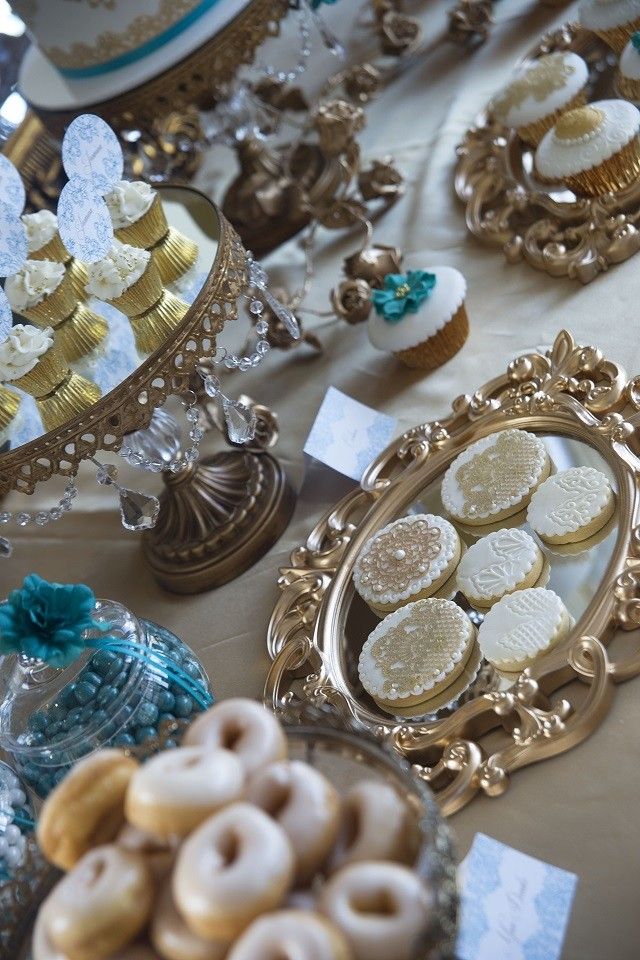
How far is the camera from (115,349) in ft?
2.96

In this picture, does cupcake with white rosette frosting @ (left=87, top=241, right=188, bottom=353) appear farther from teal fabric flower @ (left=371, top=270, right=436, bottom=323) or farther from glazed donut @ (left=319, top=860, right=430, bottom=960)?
glazed donut @ (left=319, top=860, right=430, bottom=960)

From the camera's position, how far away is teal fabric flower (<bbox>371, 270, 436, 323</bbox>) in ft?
3.38

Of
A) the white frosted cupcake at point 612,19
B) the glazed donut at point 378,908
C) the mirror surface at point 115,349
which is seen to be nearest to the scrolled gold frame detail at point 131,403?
the mirror surface at point 115,349

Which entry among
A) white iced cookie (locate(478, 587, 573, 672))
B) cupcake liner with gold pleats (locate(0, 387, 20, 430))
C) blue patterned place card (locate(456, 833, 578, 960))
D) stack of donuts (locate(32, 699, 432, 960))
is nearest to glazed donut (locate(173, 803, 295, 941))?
Result: stack of donuts (locate(32, 699, 432, 960))

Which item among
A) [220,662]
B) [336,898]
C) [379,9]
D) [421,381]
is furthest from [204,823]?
[379,9]

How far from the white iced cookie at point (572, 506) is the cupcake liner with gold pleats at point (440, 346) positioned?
30 centimetres

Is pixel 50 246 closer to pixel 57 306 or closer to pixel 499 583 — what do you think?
pixel 57 306

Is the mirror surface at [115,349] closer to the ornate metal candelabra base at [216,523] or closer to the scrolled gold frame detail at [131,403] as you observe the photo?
the scrolled gold frame detail at [131,403]

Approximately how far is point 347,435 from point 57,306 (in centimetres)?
33

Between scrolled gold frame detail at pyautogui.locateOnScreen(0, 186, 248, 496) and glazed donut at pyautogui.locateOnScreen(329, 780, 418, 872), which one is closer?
glazed donut at pyautogui.locateOnScreen(329, 780, 418, 872)

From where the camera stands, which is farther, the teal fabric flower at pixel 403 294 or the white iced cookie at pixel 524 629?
the teal fabric flower at pixel 403 294

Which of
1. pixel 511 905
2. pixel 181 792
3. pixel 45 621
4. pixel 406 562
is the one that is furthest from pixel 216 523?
pixel 181 792

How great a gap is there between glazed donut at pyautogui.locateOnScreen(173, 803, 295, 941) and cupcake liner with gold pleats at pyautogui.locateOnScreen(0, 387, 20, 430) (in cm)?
59

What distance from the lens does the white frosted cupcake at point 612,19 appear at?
1.11 meters
